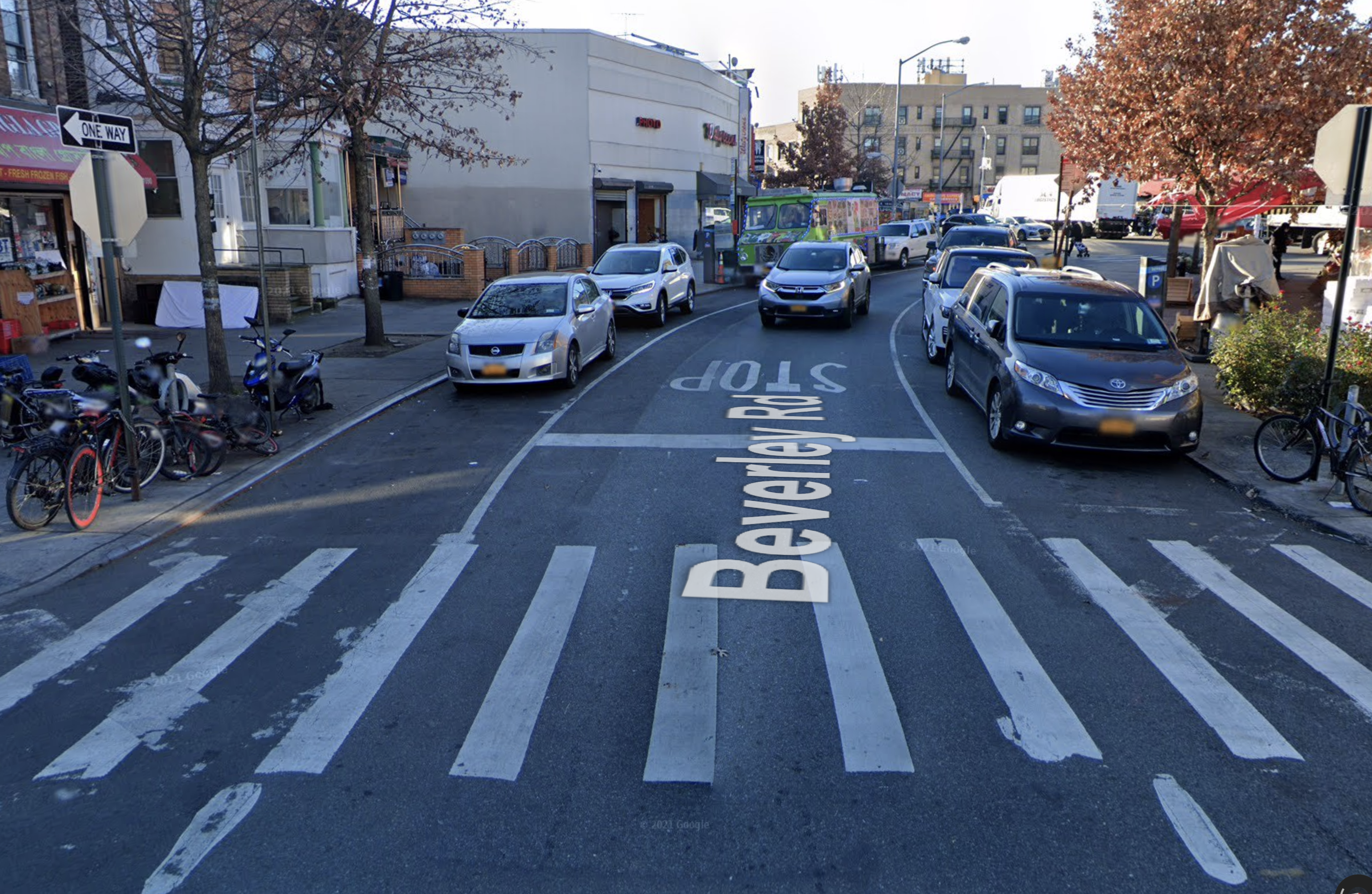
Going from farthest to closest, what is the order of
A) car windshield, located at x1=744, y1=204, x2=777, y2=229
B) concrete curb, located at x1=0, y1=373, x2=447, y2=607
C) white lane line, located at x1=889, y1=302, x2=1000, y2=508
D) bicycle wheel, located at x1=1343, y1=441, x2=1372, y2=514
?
car windshield, located at x1=744, y1=204, x2=777, y2=229
white lane line, located at x1=889, y1=302, x2=1000, y2=508
bicycle wheel, located at x1=1343, y1=441, x2=1372, y2=514
concrete curb, located at x1=0, y1=373, x2=447, y2=607

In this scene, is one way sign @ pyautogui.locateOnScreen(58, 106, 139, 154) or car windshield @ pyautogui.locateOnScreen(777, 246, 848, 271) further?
car windshield @ pyautogui.locateOnScreen(777, 246, 848, 271)

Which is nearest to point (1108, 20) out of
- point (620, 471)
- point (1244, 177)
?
point (1244, 177)

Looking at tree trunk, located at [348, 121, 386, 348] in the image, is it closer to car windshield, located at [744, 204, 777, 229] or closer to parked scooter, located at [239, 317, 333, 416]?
parked scooter, located at [239, 317, 333, 416]

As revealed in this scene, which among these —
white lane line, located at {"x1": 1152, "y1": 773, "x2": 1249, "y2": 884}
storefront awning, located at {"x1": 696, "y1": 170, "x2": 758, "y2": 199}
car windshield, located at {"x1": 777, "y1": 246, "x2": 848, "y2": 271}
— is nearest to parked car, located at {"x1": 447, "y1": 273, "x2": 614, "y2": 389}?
car windshield, located at {"x1": 777, "y1": 246, "x2": 848, "y2": 271}

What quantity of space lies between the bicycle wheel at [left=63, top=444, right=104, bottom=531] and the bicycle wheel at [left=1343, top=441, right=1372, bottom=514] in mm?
10827

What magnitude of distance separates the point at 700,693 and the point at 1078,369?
21.7 feet

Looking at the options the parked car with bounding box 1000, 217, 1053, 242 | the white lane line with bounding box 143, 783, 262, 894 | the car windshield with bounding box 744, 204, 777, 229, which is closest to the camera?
the white lane line with bounding box 143, 783, 262, 894

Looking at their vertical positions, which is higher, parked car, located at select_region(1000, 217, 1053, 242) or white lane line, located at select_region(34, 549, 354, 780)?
parked car, located at select_region(1000, 217, 1053, 242)

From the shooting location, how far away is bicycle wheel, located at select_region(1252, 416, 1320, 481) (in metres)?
9.84

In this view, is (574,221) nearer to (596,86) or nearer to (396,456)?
(596,86)

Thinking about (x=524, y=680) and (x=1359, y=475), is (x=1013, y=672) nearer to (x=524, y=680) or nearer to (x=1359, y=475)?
(x=524, y=680)

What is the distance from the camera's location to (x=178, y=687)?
5793 millimetres

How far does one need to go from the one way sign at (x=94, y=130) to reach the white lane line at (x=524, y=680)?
5196mm

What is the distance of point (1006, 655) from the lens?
6094mm
